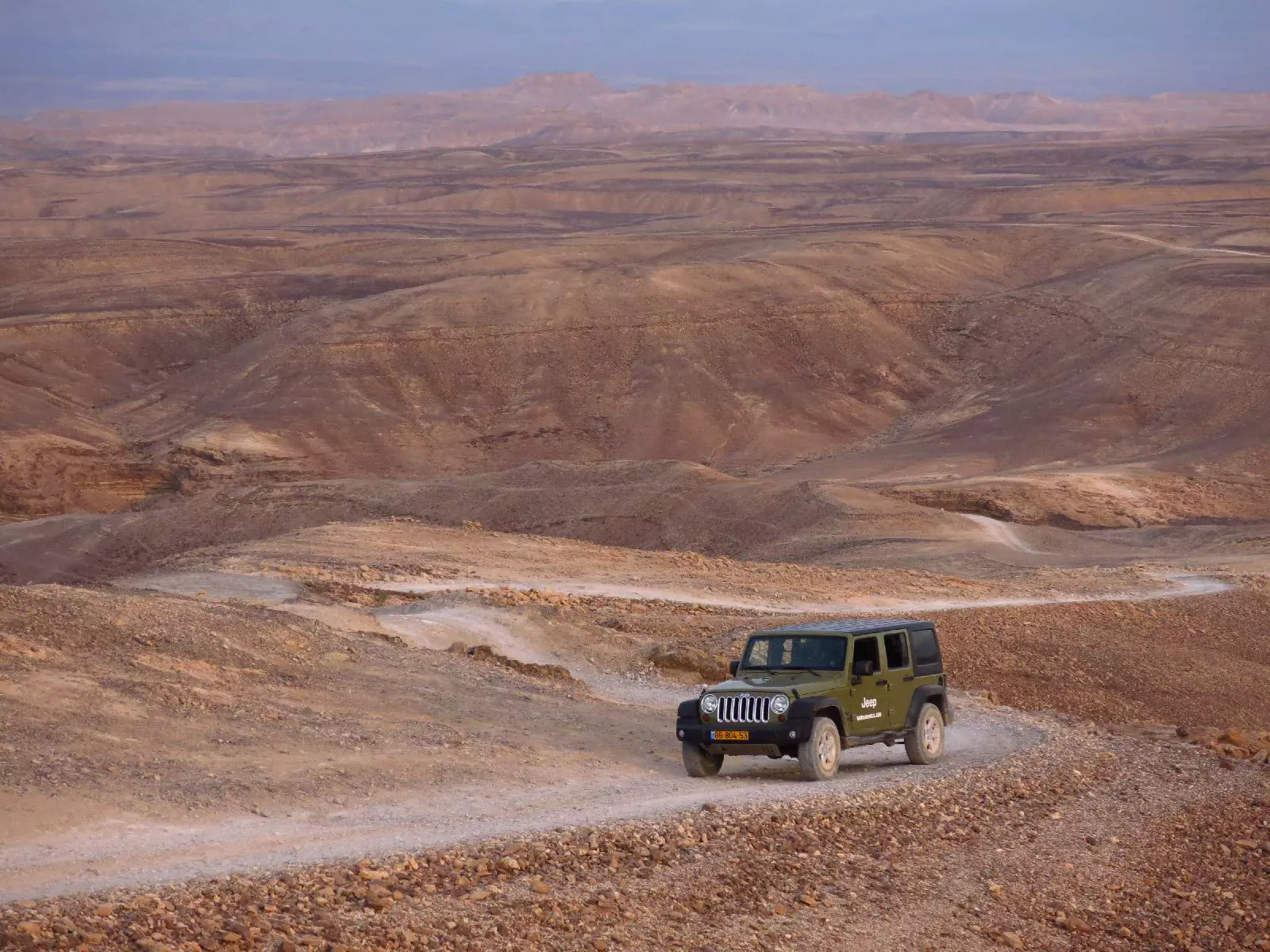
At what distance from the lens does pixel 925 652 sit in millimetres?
14664

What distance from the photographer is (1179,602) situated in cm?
2619

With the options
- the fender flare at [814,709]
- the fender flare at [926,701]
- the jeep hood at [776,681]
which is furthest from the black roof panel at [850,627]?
the fender flare at [814,709]

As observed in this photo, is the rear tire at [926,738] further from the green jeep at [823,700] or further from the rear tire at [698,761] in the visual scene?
the rear tire at [698,761]

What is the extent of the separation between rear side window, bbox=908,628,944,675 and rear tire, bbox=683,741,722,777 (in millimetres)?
2180

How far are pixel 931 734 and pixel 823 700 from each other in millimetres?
1972

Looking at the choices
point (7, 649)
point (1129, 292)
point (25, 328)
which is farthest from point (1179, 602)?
point (25, 328)

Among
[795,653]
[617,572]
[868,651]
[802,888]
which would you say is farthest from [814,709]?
[617,572]

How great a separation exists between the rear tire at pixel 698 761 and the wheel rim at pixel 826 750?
983 mm

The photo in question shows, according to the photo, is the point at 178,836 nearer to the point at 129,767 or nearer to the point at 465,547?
the point at 129,767

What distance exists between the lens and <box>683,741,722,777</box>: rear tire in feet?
44.0

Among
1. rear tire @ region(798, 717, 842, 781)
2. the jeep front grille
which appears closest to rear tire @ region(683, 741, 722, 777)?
the jeep front grille

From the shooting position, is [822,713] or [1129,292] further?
→ [1129,292]

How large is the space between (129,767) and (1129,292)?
6256cm

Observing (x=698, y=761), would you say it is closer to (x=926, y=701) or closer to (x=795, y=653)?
(x=795, y=653)
